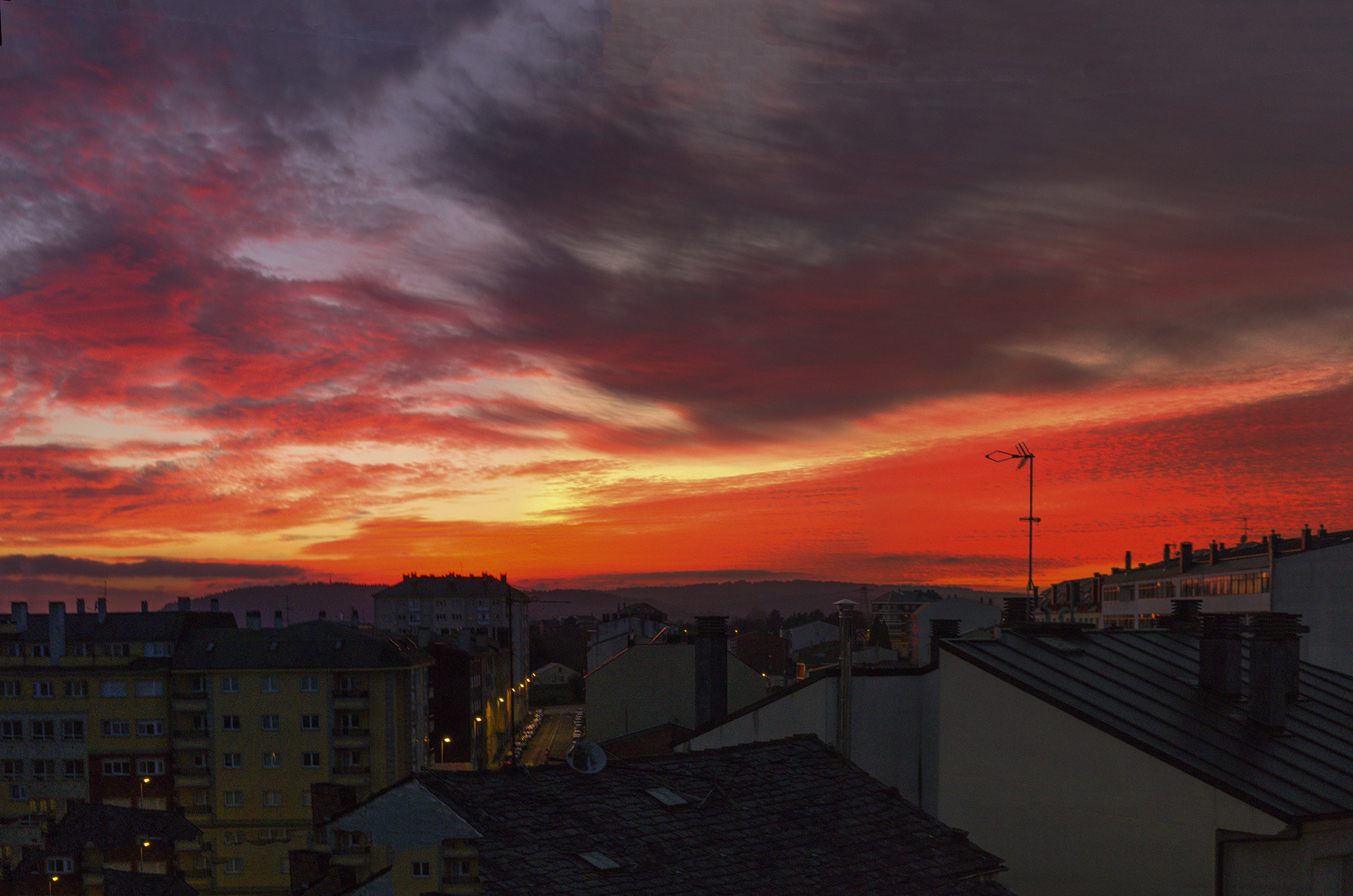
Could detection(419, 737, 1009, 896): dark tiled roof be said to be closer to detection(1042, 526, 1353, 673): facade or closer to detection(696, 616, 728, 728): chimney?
detection(696, 616, 728, 728): chimney

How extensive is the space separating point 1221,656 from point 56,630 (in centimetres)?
7445

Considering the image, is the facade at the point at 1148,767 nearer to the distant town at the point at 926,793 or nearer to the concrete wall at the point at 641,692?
the distant town at the point at 926,793

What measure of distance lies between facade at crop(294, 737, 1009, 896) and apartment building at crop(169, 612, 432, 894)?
172 ft

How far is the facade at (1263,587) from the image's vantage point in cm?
6150

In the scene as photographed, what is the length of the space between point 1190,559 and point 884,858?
A: 89.8 metres

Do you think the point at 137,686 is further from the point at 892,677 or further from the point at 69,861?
the point at 892,677

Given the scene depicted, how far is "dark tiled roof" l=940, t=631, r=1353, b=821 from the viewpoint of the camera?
20.5 m

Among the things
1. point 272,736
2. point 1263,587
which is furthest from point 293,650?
point 1263,587

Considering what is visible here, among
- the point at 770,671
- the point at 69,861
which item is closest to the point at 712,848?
the point at 69,861

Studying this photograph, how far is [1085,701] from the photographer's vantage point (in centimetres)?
2289

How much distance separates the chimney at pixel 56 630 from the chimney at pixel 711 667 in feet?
195

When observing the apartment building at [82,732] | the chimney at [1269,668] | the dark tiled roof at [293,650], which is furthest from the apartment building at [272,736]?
the chimney at [1269,668]

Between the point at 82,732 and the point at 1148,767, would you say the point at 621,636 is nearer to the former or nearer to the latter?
the point at 82,732

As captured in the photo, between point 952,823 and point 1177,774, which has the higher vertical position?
point 1177,774
